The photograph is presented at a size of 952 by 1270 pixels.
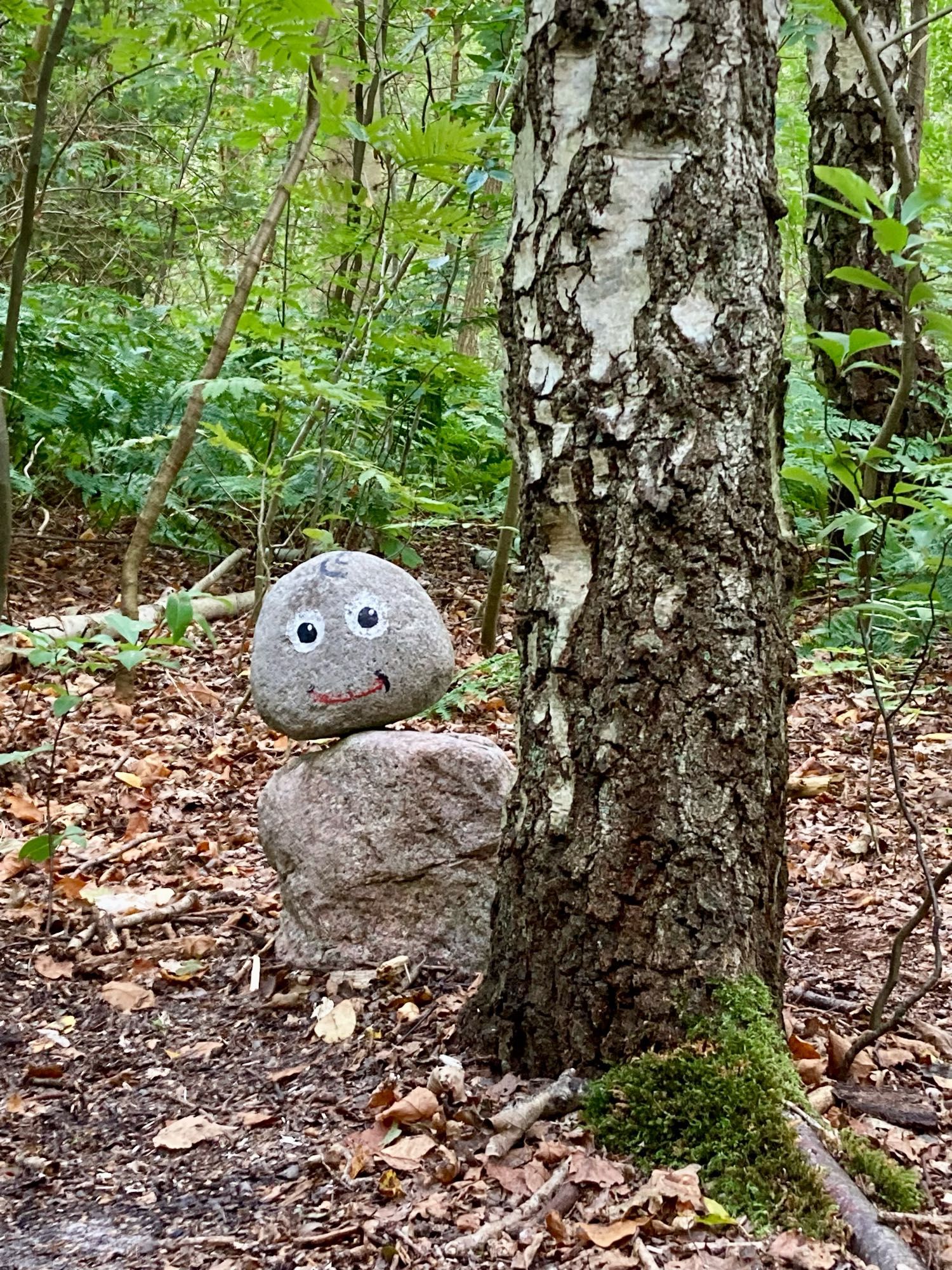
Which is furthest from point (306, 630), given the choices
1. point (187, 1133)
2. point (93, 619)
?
point (93, 619)

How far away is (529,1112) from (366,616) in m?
1.66

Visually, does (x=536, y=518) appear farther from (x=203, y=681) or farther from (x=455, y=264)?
(x=455, y=264)

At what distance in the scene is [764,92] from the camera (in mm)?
2227

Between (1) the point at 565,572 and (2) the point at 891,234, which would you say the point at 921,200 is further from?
(1) the point at 565,572

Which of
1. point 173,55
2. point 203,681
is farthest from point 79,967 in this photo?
point 173,55

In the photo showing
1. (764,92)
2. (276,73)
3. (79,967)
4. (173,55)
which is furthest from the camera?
(276,73)

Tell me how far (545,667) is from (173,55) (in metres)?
7.69

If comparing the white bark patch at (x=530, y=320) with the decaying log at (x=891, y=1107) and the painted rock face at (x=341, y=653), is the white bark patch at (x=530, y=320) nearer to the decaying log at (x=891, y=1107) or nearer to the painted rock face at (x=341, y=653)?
the painted rock face at (x=341, y=653)

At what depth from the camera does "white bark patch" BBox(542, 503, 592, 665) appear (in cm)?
229

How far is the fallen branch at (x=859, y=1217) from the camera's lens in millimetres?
1811

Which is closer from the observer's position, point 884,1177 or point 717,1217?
point 717,1217

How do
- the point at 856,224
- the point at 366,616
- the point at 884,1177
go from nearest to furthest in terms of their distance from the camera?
the point at 884,1177, the point at 366,616, the point at 856,224

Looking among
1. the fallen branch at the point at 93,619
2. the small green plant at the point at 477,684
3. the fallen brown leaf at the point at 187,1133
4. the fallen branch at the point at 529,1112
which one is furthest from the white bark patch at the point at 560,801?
the fallen branch at the point at 93,619

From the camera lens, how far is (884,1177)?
6.82 feet
